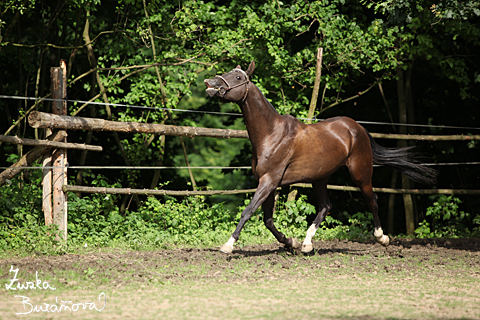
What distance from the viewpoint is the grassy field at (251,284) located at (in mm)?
3992

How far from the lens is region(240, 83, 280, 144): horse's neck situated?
6238 mm

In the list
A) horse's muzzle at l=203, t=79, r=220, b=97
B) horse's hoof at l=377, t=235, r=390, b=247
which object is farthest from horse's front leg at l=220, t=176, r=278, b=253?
horse's hoof at l=377, t=235, r=390, b=247

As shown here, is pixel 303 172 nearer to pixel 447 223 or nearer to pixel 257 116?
pixel 257 116

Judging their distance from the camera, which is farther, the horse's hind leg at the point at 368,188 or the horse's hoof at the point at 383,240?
the horse's hoof at the point at 383,240

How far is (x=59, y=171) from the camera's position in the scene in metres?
6.95

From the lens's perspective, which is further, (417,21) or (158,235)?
(417,21)

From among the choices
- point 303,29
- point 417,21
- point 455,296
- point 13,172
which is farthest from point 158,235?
point 417,21

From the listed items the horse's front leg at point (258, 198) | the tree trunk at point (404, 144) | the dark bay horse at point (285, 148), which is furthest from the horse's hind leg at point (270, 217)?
the tree trunk at point (404, 144)

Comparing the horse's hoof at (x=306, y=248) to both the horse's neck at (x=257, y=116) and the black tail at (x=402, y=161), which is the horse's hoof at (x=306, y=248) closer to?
the horse's neck at (x=257, y=116)

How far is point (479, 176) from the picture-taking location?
1067 cm

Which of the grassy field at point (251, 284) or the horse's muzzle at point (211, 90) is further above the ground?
the horse's muzzle at point (211, 90)

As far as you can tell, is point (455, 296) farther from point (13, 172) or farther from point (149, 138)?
point (149, 138)

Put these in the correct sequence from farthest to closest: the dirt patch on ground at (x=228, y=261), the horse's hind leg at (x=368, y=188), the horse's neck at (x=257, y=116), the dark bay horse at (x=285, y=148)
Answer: the horse's hind leg at (x=368, y=188), the horse's neck at (x=257, y=116), the dark bay horse at (x=285, y=148), the dirt patch on ground at (x=228, y=261)

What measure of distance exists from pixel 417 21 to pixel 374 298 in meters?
6.35
